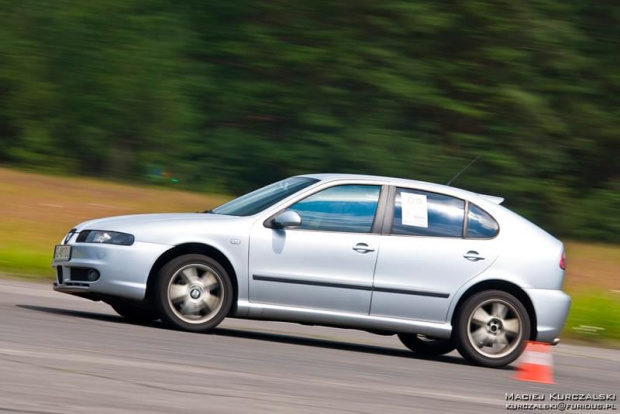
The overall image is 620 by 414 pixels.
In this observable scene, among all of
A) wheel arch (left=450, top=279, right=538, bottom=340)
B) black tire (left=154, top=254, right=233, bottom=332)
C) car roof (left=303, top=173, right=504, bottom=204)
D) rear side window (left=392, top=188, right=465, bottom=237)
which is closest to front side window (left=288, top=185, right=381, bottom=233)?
car roof (left=303, top=173, right=504, bottom=204)

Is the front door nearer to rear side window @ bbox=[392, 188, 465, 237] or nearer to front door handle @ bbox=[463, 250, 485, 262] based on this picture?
rear side window @ bbox=[392, 188, 465, 237]

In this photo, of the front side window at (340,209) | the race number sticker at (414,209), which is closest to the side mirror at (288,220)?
the front side window at (340,209)

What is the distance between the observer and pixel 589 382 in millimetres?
9375

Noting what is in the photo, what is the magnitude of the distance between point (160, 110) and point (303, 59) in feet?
11.3

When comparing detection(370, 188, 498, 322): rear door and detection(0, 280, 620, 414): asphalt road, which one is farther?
detection(370, 188, 498, 322): rear door

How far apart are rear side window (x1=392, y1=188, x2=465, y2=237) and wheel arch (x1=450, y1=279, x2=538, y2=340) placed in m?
0.51

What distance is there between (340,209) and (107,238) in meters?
2.06

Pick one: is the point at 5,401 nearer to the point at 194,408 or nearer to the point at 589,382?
the point at 194,408

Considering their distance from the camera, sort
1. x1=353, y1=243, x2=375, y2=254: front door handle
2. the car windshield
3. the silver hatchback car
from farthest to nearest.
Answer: the car windshield
x1=353, y1=243, x2=375, y2=254: front door handle
the silver hatchback car

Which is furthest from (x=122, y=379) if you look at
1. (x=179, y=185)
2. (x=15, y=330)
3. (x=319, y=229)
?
(x=179, y=185)

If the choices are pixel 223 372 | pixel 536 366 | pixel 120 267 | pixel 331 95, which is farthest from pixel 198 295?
pixel 331 95

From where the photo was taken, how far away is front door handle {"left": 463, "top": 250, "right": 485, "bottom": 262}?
31.4 feet

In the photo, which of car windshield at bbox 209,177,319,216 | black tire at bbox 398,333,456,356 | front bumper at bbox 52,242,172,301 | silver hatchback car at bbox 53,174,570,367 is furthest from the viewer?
black tire at bbox 398,333,456,356

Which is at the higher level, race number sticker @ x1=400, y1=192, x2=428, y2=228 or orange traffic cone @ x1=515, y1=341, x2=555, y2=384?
race number sticker @ x1=400, y1=192, x2=428, y2=228
